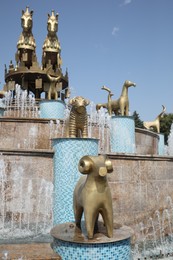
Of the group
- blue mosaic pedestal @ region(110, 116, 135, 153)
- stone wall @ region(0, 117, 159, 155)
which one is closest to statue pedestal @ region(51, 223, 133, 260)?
stone wall @ region(0, 117, 159, 155)

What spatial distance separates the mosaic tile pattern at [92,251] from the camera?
3148mm

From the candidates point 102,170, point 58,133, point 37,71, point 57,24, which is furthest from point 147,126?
point 102,170

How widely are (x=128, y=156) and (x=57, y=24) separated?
14.8 m

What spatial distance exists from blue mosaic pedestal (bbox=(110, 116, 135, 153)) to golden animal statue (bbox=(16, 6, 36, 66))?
35.7 feet

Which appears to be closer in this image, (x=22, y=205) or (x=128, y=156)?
(x=22, y=205)

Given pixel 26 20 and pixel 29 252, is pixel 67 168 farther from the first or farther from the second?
pixel 26 20

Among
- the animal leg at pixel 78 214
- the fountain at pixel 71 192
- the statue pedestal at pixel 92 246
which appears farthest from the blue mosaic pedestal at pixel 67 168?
the statue pedestal at pixel 92 246

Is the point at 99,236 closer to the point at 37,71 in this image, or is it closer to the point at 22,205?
the point at 22,205

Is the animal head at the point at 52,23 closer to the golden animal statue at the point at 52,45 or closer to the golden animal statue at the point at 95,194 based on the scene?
the golden animal statue at the point at 52,45

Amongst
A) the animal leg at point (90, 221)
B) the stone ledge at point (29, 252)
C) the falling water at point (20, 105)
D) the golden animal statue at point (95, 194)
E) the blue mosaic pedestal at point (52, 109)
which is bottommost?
the stone ledge at point (29, 252)

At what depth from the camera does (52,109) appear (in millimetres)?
13289

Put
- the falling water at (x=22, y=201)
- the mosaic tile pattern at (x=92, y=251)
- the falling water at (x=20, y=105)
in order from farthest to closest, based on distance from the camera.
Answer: the falling water at (x=20, y=105), the falling water at (x=22, y=201), the mosaic tile pattern at (x=92, y=251)

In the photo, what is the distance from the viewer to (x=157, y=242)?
719cm

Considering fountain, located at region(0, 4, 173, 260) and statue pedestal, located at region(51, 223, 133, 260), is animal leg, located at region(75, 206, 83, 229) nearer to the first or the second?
statue pedestal, located at region(51, 223, 133, 260)
